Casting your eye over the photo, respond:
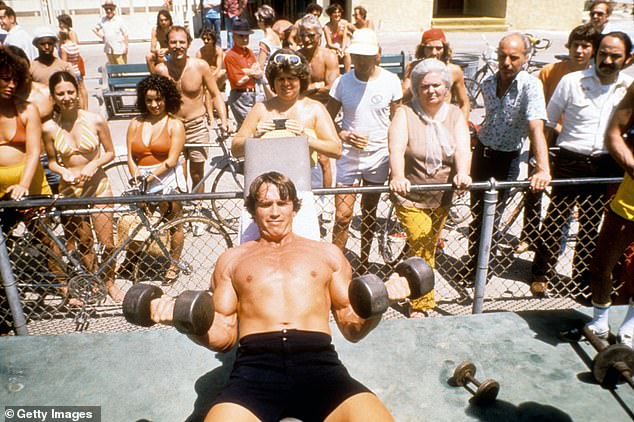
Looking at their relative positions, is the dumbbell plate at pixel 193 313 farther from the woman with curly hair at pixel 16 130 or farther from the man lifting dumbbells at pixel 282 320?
the woman with curly hair at pixel 16 130

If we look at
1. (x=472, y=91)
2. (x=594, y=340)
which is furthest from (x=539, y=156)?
(x=472, y=91)

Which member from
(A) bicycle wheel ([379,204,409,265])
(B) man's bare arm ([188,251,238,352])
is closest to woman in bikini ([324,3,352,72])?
(A) bicycle wheel ([379,204,409,265])

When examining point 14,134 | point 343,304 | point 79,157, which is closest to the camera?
point 343,304

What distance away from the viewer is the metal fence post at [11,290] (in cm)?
347

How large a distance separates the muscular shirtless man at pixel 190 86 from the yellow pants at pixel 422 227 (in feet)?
9.00

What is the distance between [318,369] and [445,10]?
25.4 meters

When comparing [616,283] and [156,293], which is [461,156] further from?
[156,293]

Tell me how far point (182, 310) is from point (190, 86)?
4081 mm

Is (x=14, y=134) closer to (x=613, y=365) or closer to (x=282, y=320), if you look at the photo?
(x=282, y=320)

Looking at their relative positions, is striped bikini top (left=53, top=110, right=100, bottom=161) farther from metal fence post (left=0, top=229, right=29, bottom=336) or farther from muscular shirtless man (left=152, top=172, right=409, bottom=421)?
muscular shirtless man (left=152, top=172, right=409, bottom=421)

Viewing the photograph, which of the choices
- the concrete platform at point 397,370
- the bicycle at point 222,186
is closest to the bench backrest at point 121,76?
the bicycle at point 222,186

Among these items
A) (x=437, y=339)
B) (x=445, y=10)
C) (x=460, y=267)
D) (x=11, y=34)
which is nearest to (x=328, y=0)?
(x=445, y=10)

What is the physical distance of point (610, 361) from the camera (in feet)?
9.98

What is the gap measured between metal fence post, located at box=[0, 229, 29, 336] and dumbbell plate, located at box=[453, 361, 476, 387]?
306 cm
